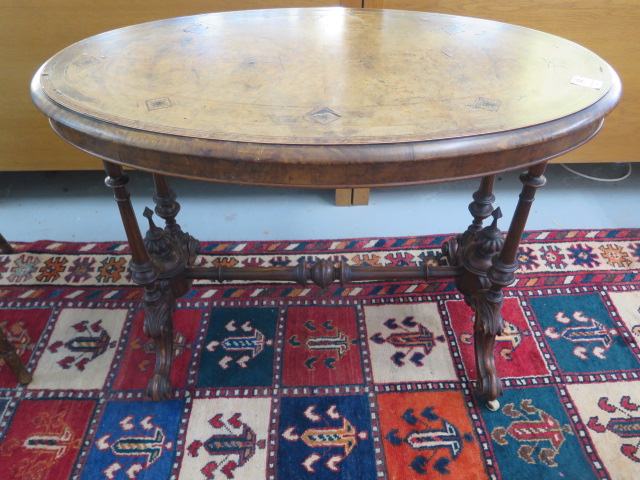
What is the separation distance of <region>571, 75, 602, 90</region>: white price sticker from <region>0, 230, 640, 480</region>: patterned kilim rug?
2.75 ft

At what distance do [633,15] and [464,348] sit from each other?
4.59 ft

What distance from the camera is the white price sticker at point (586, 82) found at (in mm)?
948

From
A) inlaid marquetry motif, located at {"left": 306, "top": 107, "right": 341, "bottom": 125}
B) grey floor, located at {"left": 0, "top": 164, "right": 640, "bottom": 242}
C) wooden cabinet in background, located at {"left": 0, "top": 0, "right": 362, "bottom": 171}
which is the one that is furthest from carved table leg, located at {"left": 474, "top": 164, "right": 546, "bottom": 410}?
wooden cabinet in background, located at {"left": 0, "top": 0, "right": 362, "bottom": 171}

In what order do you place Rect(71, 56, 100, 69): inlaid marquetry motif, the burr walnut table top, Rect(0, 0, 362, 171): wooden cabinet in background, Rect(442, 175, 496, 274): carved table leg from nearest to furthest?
the burr walnut table top < Rect(71, 56, 100, 69): inlaid marquetry motif < Rect(442, 175, 496, 274): carved table leg < Rect(0, 0, 362, 171): wooden cabinet in background

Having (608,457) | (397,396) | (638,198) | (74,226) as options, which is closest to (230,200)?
(74,226)

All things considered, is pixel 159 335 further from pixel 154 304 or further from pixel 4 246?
pixel 4 246

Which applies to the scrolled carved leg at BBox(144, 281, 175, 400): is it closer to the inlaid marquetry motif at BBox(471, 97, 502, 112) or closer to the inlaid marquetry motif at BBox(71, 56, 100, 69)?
the inlaid marquetry motif at BBox(71, 56, 100, 69)

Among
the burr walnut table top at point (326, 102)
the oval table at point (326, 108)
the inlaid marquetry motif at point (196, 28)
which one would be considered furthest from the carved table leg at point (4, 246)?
the inlaid marquetry motif at point (196, 28)

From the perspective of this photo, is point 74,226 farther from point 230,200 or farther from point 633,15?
point 633,15

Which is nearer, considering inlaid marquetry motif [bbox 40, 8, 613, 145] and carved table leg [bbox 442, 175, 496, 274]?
inlaid marquetry motif [bbox 40, 8, 613, 145]

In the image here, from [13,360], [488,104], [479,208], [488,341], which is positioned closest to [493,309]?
[488,341]

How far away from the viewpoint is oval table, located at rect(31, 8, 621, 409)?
80 cm

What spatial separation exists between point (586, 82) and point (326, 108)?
1.78 ft

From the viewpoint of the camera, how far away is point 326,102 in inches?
35.6
